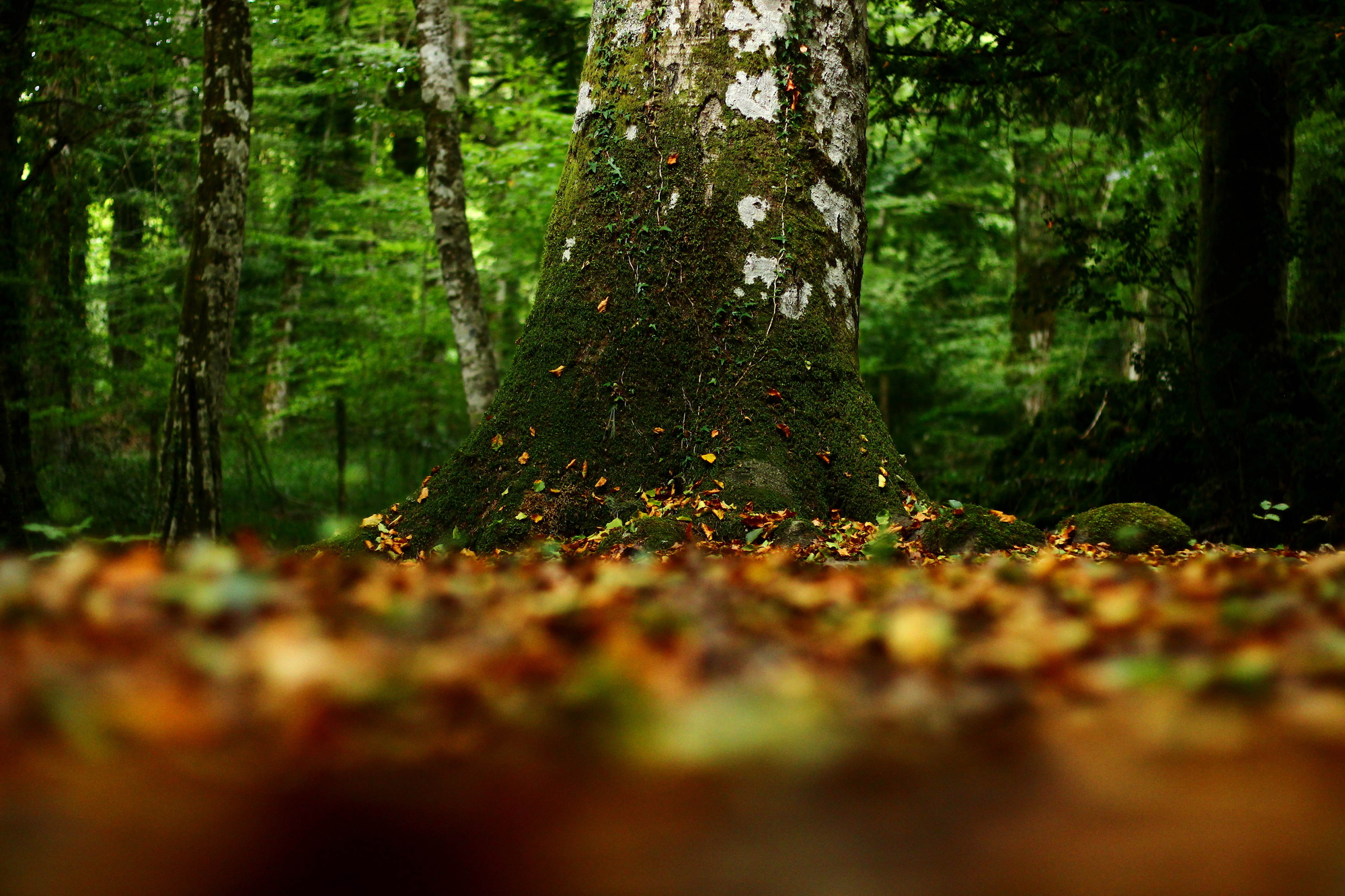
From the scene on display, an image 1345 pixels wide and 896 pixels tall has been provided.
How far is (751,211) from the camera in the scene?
4.11 meters

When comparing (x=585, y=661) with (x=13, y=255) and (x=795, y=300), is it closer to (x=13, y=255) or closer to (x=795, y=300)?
(x=795, y=300)

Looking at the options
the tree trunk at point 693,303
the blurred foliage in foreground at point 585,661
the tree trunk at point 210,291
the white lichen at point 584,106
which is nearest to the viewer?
the blurred foliage in foreground at point 585,661

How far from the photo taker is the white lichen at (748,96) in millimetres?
4156

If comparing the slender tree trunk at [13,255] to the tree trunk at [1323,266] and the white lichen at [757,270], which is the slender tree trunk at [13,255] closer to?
the white lichen at [757,270]

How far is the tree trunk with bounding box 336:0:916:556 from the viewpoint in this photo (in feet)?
12.8

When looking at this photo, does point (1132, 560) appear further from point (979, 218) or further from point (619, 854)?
point (979, 218)

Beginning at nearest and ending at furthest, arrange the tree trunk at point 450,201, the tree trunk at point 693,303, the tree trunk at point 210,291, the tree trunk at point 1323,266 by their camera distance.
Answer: the tree trunk at point 693,303, the tree trunk at point 210,291, the tree trunk at point 450,201, the tree trunk at point 1323,266

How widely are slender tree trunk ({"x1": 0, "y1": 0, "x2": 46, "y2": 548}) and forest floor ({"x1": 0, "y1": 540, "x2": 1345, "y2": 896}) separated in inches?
286

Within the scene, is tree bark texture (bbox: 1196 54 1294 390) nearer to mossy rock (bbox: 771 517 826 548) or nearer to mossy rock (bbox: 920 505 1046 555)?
mossy rock (bbox: 920 505 1046 555)

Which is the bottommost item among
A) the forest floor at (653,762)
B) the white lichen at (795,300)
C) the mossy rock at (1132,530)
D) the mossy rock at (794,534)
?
the mossy rock at (1132,530)

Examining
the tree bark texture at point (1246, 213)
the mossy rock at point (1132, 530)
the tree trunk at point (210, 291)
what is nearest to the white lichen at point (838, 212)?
the mossy rock at point (1132, 530)

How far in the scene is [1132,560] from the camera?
124 inches

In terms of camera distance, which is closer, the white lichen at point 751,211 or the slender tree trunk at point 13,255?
the white lichen at point 751,211

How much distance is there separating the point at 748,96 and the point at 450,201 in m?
5.45
